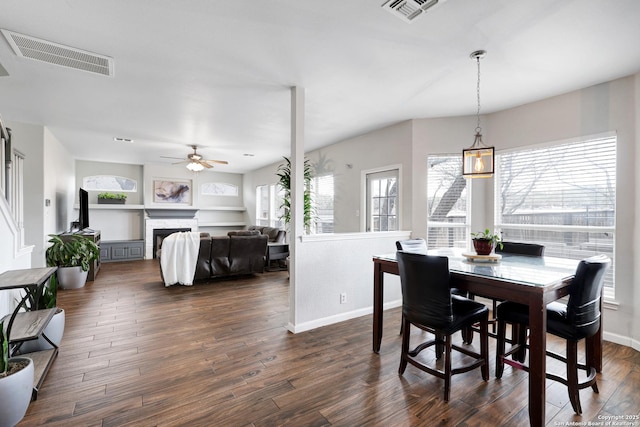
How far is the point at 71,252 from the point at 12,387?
13.2 feet

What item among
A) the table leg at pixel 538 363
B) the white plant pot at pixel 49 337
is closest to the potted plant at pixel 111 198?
the white plant pot at pixel 49 337

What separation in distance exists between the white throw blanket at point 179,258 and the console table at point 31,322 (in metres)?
2.45

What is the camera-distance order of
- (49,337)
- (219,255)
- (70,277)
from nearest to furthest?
(49,337) < (70,277) < (219,255)

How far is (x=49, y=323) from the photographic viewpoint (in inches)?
103

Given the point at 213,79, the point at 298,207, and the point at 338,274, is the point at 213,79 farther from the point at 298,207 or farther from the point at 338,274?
the point at 338,274

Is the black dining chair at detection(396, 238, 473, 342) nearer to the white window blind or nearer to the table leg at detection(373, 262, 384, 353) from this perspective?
the table leg at detection(373, 262, 384, 353)

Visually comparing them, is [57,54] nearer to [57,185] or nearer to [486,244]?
[486,244]

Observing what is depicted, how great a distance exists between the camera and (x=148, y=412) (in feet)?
6.44

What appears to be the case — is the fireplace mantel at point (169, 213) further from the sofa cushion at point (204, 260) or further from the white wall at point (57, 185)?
the sofa cushion at point (204, 260)

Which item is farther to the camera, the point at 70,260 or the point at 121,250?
the point at 121,250

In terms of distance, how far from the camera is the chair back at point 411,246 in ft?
10.2

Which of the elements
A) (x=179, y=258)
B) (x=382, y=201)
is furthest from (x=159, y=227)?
(x=382, y=201)

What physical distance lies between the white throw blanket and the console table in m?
2.45

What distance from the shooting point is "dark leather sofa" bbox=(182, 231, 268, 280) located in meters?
5.42
